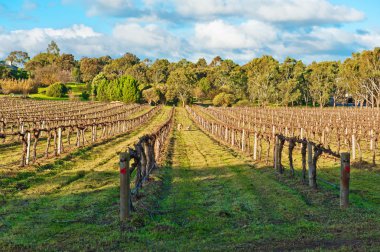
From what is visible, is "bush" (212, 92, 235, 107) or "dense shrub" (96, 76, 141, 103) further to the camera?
"bush" (212, 92, 235, 107)

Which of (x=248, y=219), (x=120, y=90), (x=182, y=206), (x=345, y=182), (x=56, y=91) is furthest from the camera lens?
(x=56, y=91)

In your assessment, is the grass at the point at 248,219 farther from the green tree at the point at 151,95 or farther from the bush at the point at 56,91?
the bush at the point at 56,91

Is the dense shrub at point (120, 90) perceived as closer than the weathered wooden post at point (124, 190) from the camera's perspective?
No

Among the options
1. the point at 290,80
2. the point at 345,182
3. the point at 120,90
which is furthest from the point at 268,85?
the point at 345,182

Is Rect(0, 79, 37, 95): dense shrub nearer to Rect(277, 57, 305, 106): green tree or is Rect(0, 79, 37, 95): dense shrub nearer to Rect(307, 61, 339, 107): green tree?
Rect(277, 57, 305, 106): green tree

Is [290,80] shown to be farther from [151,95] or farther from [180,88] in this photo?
[151,95]

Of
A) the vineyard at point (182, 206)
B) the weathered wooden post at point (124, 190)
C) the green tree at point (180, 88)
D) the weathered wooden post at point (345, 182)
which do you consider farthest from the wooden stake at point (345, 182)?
the green tree at point (180, 88)

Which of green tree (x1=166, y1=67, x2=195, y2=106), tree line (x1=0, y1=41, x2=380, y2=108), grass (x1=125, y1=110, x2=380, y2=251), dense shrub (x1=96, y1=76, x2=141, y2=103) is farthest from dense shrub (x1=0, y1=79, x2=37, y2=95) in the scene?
grass (x1=125, y1=110, x2=380, y2=251)

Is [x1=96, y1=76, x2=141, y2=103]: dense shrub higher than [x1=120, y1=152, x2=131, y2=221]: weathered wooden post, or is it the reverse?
[x1=96, y1=76, x2=141, y2=103]: dense shrub

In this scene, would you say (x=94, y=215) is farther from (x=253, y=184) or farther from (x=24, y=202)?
(x=253, y=184)

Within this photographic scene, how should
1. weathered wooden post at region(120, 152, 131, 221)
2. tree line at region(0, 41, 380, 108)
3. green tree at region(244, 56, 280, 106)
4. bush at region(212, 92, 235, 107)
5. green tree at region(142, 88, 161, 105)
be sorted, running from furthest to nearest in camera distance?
green tree at region(244, 56, 280, 106)
bush at region(212, 92, 235, 107)
green tree at region(142, 88, 161, 105)
tree line at region(0, 41, 380, 108)
weathered wooden post at region(120, 152, 131, 221)

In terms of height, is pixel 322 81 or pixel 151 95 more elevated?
pixel 322 81

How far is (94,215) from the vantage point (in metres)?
12.0

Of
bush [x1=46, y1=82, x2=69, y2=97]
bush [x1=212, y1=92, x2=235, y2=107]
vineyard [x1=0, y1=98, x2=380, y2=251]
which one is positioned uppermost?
bush [x1=46, y1=82, x2=69, y2=97]
